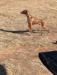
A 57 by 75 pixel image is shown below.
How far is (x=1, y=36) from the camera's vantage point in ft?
41.2

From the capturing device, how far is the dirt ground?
991 cm

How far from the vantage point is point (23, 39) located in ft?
40.2

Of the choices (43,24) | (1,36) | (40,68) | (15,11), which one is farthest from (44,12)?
(40,68)

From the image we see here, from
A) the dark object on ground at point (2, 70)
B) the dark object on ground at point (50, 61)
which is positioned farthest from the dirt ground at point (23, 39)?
the dark object on ground at point (50, 61)

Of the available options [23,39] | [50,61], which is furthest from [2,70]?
[50,61]

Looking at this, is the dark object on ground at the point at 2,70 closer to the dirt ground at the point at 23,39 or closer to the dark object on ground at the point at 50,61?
the dirt ground at the point at 23,39

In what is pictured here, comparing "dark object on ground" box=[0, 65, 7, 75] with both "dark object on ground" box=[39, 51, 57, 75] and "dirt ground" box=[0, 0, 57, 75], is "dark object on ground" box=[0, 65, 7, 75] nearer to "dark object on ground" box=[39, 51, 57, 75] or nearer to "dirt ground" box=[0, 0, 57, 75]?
"dirt ground" box=[0, 0, 57, 75]

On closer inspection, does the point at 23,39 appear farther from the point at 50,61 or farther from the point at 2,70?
the point at 50,61

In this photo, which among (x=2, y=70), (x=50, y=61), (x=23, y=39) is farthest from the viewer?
(x=23, y=39)

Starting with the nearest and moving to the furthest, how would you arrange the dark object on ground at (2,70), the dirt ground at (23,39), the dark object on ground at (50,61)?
1. the dark object on ground at (50,61)
2. the dark object on ground at (2,70)
3. the dirt ground at (23,39)

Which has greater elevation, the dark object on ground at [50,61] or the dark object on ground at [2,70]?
the dark object on ground at [50,61]

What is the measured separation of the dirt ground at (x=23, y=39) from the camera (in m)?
9.91

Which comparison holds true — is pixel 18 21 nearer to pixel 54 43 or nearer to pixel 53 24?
pixel 53 24

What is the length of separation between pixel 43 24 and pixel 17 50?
9.01 feet
